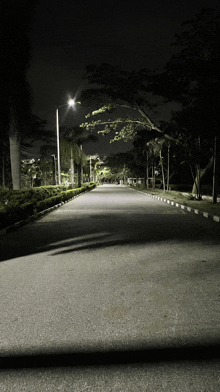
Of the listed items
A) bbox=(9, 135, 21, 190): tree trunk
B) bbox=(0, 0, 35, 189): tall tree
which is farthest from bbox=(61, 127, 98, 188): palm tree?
bbox=(0, 0, 35, 189): tall tree

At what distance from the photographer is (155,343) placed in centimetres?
322

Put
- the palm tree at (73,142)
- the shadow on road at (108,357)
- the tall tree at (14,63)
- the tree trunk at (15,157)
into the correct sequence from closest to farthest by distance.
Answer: the shadow on road at (108,357)
the tall tree at (14,63)
the tree trunk at (15,157)
the palm tree at (73,142)

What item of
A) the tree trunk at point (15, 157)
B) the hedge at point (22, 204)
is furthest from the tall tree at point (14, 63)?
the hedge at point (22, 204)

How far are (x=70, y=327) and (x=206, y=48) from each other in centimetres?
1706

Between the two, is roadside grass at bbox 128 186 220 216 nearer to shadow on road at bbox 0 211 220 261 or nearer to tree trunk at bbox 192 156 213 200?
tree trunk at bbox 192 156 213 200

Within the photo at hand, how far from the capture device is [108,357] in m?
2.97

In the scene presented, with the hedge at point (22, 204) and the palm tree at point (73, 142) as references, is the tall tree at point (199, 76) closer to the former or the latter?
the hedge at point (22, 204)

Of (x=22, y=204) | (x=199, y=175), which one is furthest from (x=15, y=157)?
(x=199, y=175)

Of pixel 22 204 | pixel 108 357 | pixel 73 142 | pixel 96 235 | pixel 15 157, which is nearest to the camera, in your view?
pixel 108 357

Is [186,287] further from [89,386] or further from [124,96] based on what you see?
[124,96]

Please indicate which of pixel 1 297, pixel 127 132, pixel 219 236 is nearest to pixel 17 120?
pixel 127 132

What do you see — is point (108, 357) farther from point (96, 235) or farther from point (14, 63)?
point (14, 63)

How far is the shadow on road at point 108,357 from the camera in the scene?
114 inches

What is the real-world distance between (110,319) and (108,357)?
0.80m
